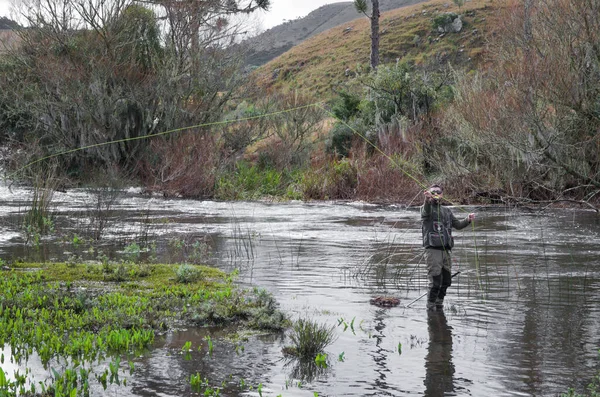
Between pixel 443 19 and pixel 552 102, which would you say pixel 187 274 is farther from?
pixel 443 19

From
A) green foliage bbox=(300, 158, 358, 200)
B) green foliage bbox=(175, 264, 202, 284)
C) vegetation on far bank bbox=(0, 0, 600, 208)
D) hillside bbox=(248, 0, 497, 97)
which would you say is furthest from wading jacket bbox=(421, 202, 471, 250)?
hillside bbox=(248, 0, 497, 97)

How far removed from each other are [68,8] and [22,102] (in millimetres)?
4148

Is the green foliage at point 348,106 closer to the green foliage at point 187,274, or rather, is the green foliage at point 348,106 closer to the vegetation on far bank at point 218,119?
the vegetation on far bank at point 218,119

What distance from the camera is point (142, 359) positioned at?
7000mm

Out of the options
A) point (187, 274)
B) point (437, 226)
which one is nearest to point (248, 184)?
point (187, 274)

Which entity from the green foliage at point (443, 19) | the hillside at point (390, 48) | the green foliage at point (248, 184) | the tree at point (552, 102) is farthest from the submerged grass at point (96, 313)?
the green foliage at point (443, 19)

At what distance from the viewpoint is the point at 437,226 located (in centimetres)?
941

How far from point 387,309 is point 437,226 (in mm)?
1160

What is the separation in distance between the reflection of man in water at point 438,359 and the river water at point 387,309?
0.4 inches

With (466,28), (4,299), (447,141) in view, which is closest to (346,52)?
(466,28)

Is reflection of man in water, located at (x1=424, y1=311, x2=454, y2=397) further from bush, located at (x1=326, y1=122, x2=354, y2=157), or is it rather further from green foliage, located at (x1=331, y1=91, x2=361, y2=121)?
green foliage, located at (x1=331, y1=91, x2=361, y2=121)

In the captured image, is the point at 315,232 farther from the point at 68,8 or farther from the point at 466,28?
the point at 466,28

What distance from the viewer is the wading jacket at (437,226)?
30.6 ft

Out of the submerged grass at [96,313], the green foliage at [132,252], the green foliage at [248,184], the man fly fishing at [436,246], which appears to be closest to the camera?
the submerged grass at [96,313]
